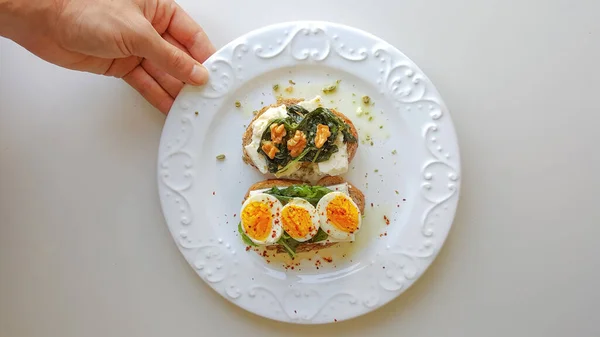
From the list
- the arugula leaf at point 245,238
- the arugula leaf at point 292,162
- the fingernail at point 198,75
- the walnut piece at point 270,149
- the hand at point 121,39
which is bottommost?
the arugula leaf at point 245,238

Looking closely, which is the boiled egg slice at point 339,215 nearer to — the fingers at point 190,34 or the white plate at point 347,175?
the white plate at point 347,175

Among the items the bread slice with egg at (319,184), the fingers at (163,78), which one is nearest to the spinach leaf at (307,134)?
the bread slice with egg at (319,184)

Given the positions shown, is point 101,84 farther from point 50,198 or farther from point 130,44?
point 50,198

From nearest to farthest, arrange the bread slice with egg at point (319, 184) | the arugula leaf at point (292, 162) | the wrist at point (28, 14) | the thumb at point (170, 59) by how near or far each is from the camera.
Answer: the wrist at point (28, 14) < the thumb at point (170, 59) < the arugula leaf at point (292, 162) < the bread slice with egg at point (319, 184)

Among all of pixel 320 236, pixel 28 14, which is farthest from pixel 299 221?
pixel 28 14

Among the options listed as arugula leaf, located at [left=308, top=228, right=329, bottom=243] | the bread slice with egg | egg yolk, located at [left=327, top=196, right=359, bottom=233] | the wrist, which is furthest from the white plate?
the wrist

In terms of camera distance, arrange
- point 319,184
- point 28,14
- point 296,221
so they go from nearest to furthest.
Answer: point 28,14 → point 296,221 → point 319,184

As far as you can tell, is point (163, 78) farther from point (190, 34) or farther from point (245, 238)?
point (245, 238)
